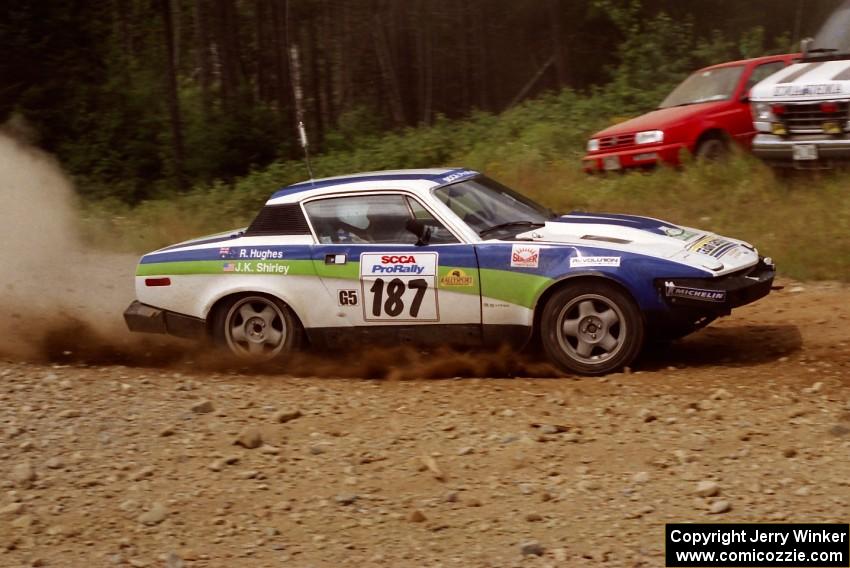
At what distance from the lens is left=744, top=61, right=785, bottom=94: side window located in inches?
577

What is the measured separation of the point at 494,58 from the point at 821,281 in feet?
57.7

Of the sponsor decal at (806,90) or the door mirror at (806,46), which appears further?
the door mirror at (806,46)

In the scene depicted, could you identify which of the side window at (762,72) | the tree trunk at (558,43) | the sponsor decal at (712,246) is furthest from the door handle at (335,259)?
the tree trunk at (558,43)

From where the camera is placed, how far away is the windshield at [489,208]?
8266 mm

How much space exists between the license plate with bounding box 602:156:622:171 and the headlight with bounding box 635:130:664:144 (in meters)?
0.36

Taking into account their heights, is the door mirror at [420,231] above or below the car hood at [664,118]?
below

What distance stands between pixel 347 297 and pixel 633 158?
7376 millimetres

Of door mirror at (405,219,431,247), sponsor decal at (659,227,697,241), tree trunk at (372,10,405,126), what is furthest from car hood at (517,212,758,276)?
tree trunk at (372,10,405,126)

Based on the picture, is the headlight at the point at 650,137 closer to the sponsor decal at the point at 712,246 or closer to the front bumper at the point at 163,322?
the sponsor decal at the point at 712,246

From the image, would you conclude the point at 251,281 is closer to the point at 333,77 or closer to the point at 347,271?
the point at 347,271

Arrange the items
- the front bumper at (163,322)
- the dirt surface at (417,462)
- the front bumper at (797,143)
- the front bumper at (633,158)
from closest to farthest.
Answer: the dirt surface at (417,462), the front bumper at (163,322), the front bumper at (797,143), the front bumper at (633,158)

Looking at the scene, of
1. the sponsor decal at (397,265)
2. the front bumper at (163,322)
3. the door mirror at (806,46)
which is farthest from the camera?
the door mirror at (806,46)

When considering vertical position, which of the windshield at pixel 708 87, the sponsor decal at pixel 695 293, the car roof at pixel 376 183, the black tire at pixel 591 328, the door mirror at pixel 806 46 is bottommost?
the black tire at pixel 591 328

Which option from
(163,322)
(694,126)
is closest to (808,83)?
(694,126)
